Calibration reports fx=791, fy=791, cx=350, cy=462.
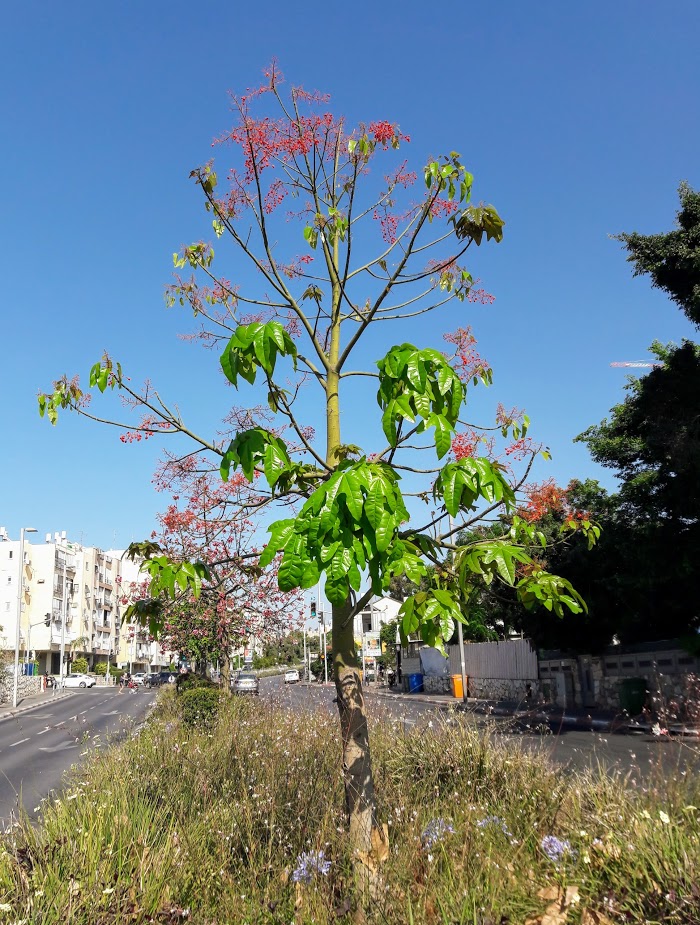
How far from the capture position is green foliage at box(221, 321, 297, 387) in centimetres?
366

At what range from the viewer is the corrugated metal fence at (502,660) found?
33344 mm

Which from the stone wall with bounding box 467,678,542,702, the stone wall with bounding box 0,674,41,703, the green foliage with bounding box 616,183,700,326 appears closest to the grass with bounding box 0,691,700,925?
the green foliage with bounding box 616,183,700,326

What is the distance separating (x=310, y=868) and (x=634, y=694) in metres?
21.4

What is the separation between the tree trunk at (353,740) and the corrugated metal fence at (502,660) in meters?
28.3

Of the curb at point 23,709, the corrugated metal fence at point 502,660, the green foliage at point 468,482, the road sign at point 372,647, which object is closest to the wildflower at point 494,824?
the green foliage at point 468,482

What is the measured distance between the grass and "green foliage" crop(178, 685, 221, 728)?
7475mm

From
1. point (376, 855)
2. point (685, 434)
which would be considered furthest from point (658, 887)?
point (685, 434)

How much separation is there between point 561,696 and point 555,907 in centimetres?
2696

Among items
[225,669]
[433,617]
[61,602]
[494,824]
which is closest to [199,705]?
[225,669]

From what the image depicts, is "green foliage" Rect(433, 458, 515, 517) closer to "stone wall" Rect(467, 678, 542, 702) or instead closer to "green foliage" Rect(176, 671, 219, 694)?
"green foliage" Rect(176, 671, 219, 694)

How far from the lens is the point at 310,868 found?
15.0ft

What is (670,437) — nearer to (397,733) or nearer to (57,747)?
(397,733)

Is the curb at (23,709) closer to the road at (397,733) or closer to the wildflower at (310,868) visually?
the road at (397,733)

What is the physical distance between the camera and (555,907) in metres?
4.01
